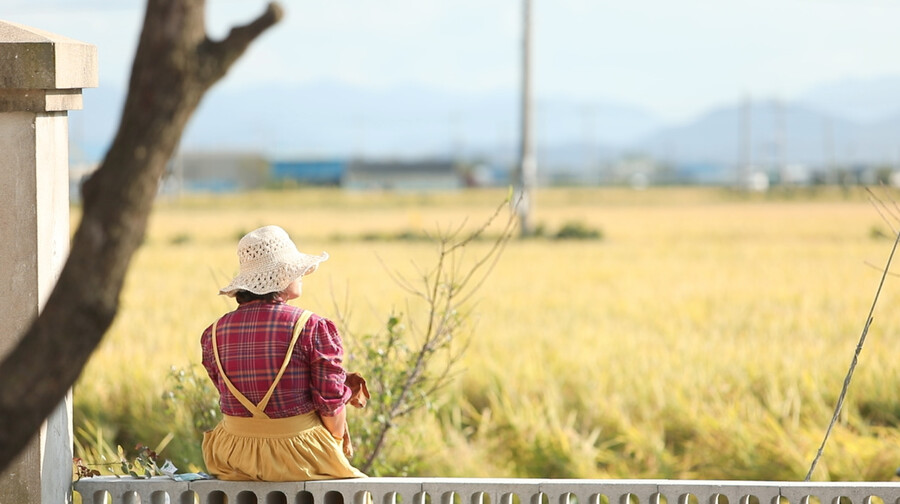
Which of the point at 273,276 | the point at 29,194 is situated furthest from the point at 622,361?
the point at 29,194

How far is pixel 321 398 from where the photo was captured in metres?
3.57

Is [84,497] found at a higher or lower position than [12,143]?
lower

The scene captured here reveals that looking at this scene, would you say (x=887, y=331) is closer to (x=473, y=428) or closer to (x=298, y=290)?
(x=473, y=428)

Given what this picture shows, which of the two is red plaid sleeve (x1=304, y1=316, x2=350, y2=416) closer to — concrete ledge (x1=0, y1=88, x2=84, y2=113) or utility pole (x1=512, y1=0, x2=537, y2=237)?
concrete ledge (x1=0, y1=88, x2=84, y2=113)

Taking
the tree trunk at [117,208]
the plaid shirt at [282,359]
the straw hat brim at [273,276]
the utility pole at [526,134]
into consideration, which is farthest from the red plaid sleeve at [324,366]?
the utility pole at [526,134]

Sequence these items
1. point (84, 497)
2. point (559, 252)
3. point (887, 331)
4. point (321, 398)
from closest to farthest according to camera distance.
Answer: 1. point (321, 398)
2. point (84, 497)
3. point (887, 331)
4. point (559, 252)

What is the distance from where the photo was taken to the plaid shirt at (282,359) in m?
3.56

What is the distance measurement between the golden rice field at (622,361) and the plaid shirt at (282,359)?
1393mm

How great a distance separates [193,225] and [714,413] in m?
28.8

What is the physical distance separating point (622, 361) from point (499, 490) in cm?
569

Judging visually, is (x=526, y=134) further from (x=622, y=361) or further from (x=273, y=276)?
(x=273, y=276)

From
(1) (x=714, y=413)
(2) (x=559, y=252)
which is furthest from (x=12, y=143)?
(2) (x=559, y=252)

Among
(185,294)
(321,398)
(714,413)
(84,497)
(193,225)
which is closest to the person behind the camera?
(321,398)

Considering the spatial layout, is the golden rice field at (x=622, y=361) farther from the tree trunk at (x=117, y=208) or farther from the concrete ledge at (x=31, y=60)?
the tree trunk at (x=117, y=208)
